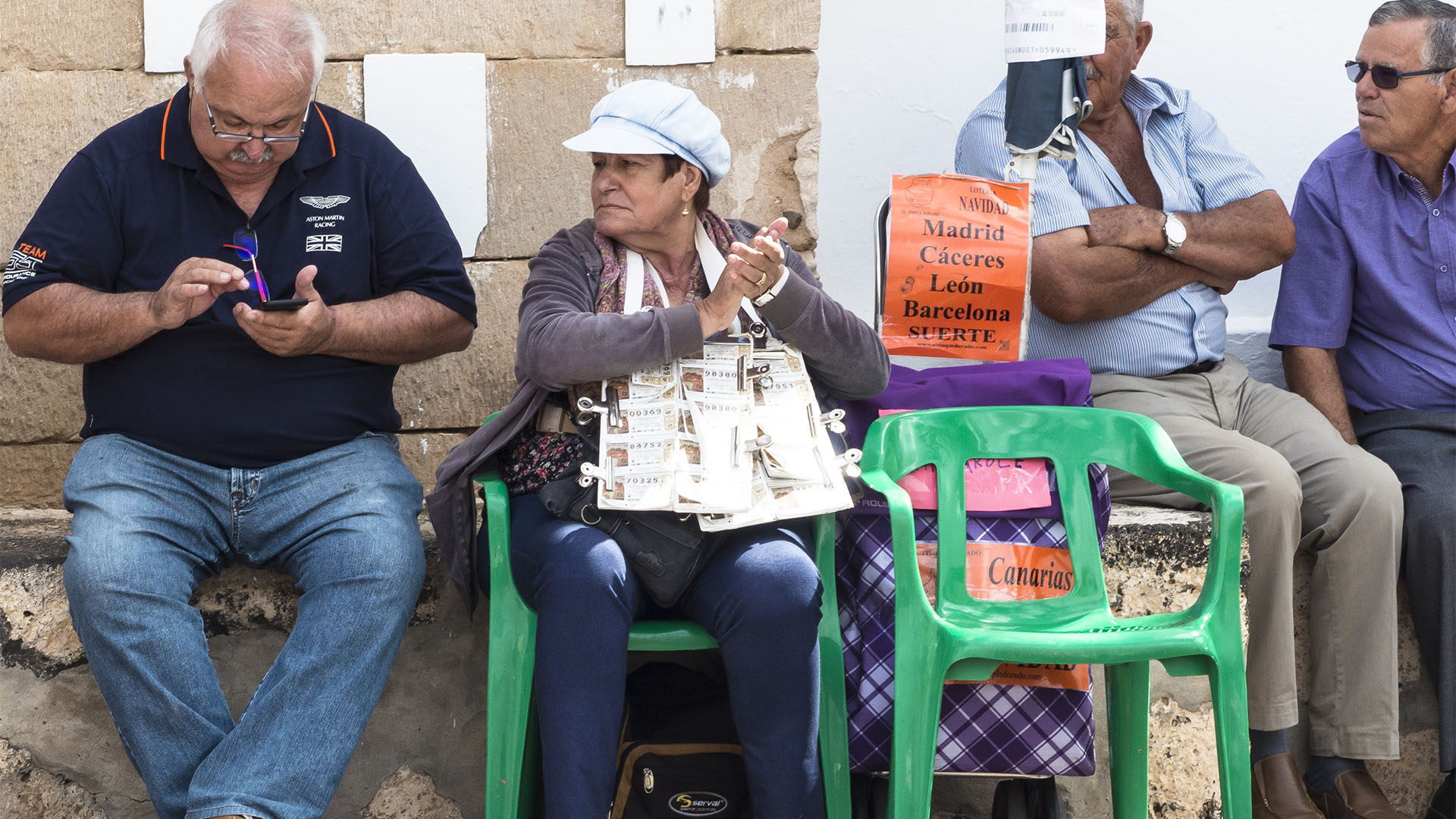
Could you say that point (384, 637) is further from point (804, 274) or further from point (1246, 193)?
point (1246, 193)

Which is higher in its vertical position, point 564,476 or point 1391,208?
point 1391,208

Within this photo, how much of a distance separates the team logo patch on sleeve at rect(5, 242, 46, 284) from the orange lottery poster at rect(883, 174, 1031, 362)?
1.76 metres

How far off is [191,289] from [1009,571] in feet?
5.57

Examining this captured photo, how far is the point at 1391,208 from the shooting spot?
353cm

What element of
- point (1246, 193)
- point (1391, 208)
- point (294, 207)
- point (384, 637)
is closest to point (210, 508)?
point (384, 637)

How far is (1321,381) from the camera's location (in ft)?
11.5

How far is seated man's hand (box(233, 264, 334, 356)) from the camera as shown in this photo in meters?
2.64

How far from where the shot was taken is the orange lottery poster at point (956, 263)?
285 centimetres

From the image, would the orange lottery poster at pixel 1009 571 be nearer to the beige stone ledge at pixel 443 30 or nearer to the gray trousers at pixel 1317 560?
the gray trousers at pixel 1317 560

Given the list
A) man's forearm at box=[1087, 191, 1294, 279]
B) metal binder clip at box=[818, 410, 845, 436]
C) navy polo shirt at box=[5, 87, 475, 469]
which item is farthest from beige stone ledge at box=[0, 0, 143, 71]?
man's forearm at box=[1087, 191, 1294, 279]

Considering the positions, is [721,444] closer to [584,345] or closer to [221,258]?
[584,345]

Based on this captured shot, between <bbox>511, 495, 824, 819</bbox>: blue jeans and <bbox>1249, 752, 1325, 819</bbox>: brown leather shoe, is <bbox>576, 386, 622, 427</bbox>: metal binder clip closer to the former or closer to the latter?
<bbox>511, 495, 824, 819</bbox>: blue jeans

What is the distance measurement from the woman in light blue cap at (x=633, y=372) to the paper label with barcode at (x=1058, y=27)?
66 centimetres

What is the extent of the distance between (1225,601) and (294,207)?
6.74 feet
